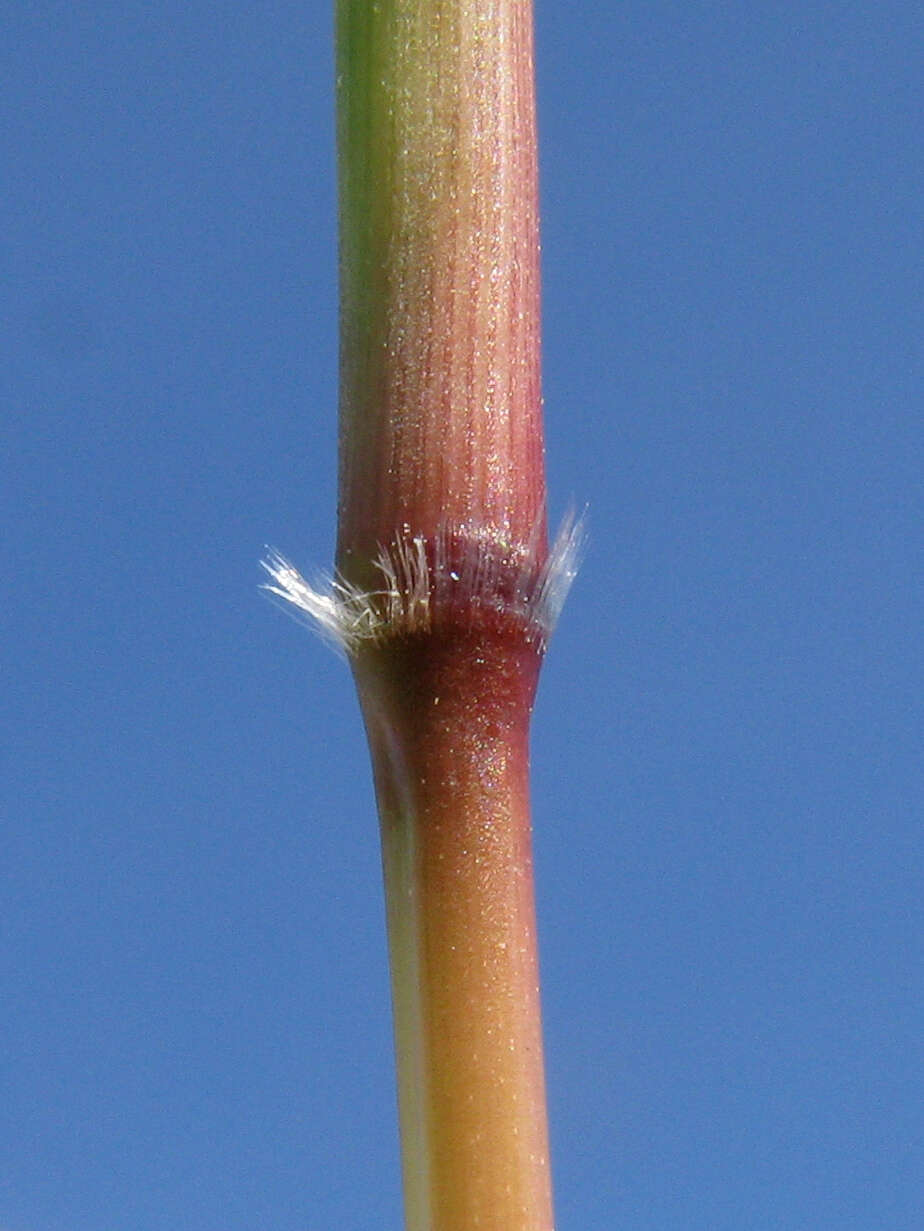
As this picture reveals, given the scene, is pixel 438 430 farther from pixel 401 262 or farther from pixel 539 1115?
pixel 539 1115

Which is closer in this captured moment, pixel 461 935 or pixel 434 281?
pixel 461 935

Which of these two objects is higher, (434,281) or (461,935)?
(434,281)

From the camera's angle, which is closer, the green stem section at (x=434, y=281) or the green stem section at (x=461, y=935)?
the green stem section at (x=461, y=935)

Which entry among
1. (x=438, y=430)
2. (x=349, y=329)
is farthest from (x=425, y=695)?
(x=349, y=329)

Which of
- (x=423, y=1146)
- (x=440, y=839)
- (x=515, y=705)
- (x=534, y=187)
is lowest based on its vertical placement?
(x=423, y=1146)

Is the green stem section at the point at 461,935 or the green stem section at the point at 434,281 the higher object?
the green stem section at the point at 434,281

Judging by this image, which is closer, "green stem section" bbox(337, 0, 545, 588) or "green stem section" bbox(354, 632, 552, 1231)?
"green stem section" bbox(354, 632, 552, 1231)

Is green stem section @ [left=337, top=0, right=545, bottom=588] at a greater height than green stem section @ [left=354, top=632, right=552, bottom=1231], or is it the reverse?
green stem section @ [left=337, top=0, right=545, bottom=588]

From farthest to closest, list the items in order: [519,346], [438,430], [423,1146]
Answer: [519,346]
[438,430]
[423,1146]
